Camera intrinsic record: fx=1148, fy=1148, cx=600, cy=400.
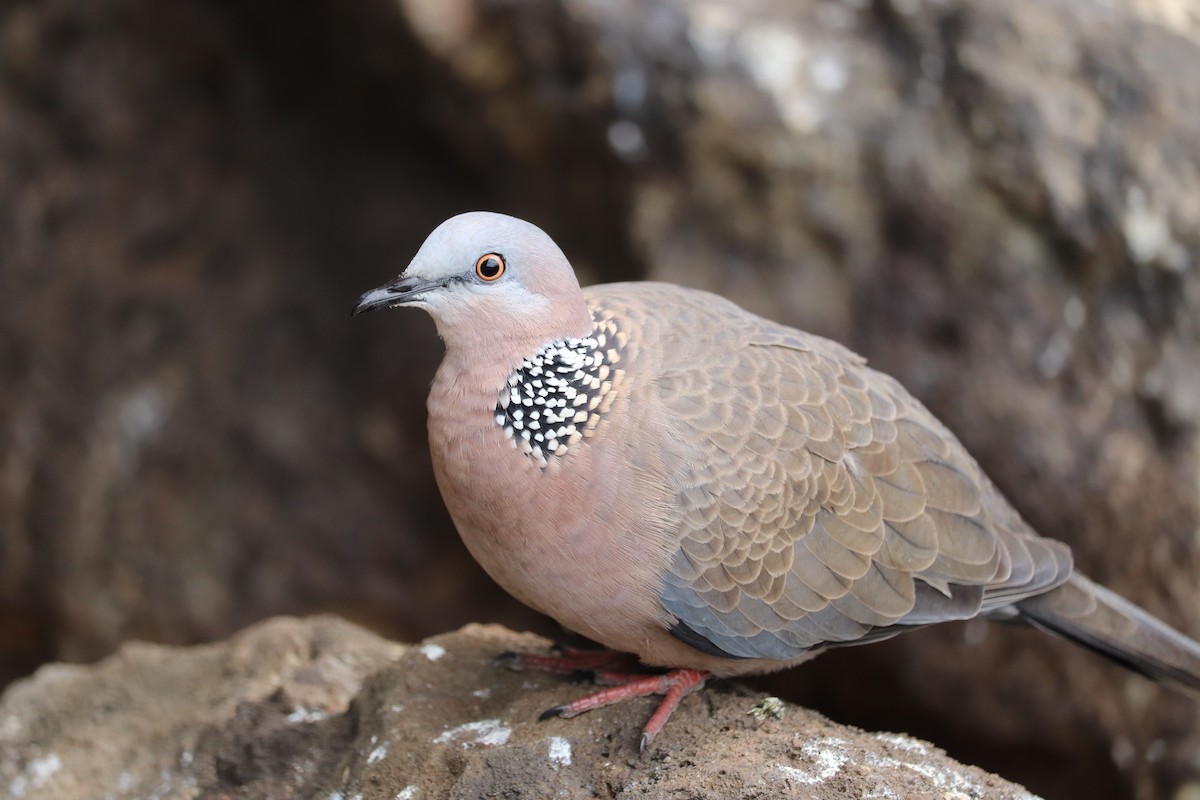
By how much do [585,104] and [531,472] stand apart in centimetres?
338

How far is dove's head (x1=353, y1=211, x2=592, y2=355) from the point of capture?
10.2 feet

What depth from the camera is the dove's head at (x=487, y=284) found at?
3.10 meters

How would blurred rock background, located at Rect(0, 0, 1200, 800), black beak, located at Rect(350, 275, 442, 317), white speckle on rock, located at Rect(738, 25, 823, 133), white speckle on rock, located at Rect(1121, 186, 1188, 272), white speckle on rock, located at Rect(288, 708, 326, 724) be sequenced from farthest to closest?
1. white speckle on rock, located at Rect(738, 25, 823, 133)
2. blurred rock background, located at Rect(0, 0, 1200, 800)
3. white speckle on rock, located at Rect(1121, 186, 1188, 272)
4. white speckle on rock, located at Rect(288, 708, 326, 724)
5. black beak, located at Rect(350, 275, 442, 317)

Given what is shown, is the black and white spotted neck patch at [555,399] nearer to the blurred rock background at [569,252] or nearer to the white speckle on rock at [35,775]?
the white speckle on rock at [35,775]

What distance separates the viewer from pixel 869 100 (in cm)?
569

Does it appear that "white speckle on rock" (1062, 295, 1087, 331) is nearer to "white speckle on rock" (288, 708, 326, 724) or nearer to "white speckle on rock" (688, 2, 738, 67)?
"white speckle on rock" (688, 2, 738, 67)

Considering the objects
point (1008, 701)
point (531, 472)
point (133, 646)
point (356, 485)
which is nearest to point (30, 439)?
point (356, 485)

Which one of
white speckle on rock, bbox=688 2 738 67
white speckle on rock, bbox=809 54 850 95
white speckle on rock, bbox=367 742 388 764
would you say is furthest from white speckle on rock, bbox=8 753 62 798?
white speckle on rock, bbox=809 54 850 95

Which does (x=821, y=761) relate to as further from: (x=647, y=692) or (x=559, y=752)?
(x=559, y=752)

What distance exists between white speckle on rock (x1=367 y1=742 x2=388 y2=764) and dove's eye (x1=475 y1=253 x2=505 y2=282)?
140 centimetres

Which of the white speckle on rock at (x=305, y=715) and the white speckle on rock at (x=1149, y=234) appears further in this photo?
the white speckle on rock at (x=1149, y=234)

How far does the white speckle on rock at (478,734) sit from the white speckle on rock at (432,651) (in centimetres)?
39

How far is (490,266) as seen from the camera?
3127 millimetres

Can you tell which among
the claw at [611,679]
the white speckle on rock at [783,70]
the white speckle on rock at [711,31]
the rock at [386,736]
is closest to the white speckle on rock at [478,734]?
the rock at [386,736]
